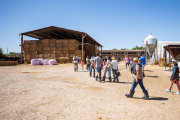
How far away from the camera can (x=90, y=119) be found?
11.1 ft

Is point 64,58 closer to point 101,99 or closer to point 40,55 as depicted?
point 40,55

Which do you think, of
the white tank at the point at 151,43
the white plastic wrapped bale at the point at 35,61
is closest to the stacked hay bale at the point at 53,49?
the white plastic wrapped bale at the point at 35,61

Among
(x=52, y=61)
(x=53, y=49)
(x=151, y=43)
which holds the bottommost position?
(x=52, y=61)

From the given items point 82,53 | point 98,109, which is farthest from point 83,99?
point 82,53

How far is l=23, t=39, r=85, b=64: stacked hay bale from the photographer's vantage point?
83.4ft

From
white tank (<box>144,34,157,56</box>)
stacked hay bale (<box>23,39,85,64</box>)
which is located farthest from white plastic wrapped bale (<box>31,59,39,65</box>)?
white tank (<box>144,34,157,56</box>)

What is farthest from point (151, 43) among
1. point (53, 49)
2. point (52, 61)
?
point (52, 61)

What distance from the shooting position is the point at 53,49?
2548 cm

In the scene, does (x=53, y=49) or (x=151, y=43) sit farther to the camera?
(x=151, y=43)

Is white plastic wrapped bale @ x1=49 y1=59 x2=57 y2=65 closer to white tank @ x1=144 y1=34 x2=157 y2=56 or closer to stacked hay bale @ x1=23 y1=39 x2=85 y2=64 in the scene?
stacked hay bale @ x1=23 y1=39 x2=85 y2=64

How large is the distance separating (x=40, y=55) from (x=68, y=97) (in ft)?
72.9

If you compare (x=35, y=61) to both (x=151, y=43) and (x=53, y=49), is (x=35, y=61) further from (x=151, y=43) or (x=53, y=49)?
(x=151, y=43)

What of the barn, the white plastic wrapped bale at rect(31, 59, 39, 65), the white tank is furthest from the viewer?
the white tank

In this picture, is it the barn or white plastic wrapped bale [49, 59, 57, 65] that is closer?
white plastic wrapped bale [49, 59, 57, 65]
